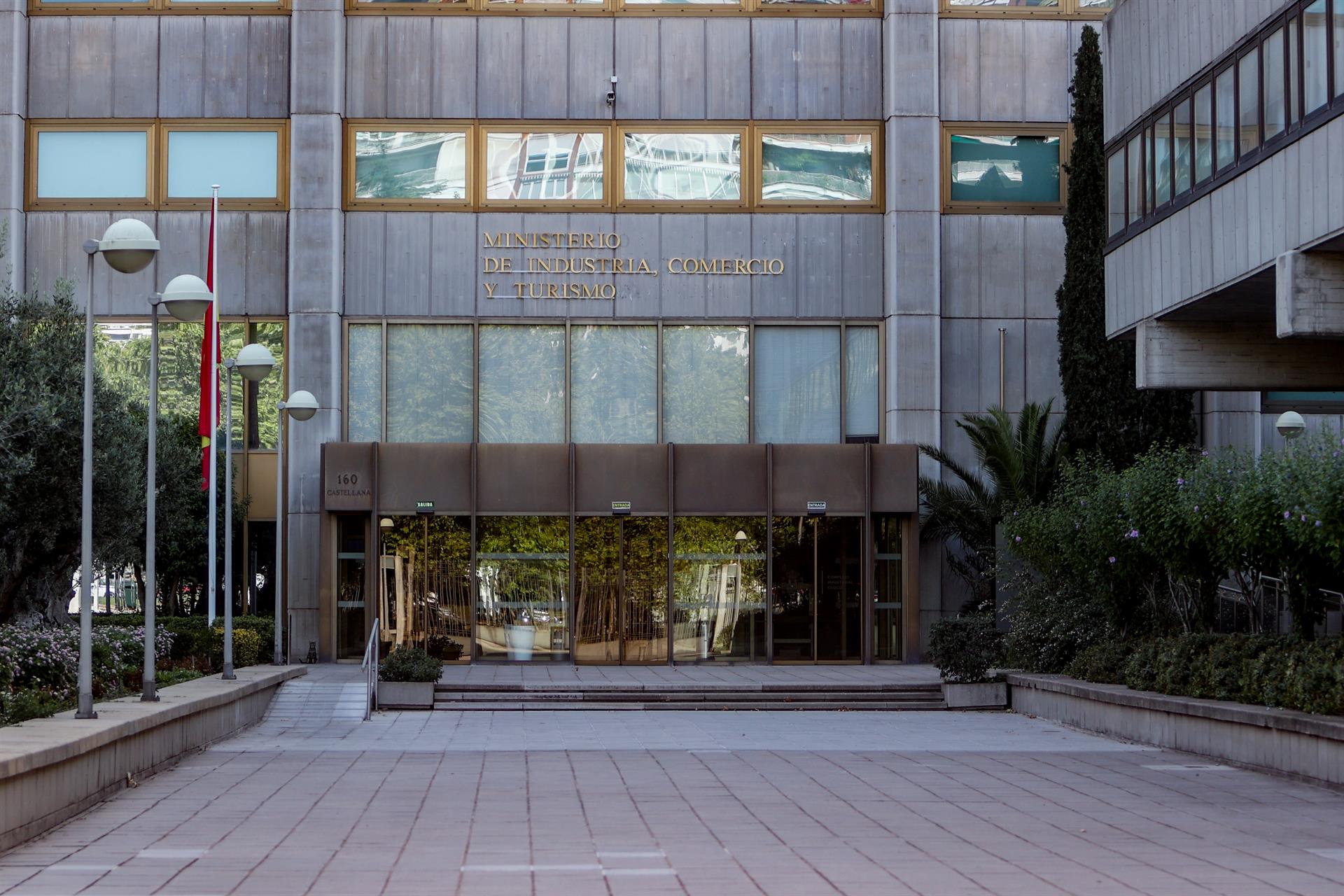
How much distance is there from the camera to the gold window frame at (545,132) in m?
32.4

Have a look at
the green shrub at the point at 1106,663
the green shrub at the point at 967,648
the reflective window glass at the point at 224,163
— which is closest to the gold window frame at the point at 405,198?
the reflective window glass at the point at 224,163

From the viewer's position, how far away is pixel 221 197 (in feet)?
106

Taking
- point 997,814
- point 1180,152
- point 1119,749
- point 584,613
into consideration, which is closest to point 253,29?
point 584,613

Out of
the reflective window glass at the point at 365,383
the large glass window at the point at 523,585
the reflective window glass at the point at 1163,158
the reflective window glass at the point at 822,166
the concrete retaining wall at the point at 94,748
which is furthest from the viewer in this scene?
the reflective window glass at the point at 822,166

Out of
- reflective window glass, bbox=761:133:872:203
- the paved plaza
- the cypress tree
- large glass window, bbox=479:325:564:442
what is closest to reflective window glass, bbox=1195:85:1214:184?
the paved plaza

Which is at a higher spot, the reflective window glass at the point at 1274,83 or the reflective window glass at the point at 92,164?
the reflective window glass at the point at 92,164

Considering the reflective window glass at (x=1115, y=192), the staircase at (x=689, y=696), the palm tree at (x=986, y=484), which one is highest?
the reflective window glass at (x=1115, y=192)

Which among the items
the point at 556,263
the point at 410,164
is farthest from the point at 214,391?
the point at 556,263

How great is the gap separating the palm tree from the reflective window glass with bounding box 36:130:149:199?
52.5ft

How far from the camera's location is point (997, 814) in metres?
12.5

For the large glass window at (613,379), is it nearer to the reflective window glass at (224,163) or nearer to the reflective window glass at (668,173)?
the reflective window glass at (668,173)

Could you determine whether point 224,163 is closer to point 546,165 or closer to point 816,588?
point 546,165

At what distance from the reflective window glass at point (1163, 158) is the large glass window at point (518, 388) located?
14.1m

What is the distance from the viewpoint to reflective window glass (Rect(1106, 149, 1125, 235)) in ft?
73.5
